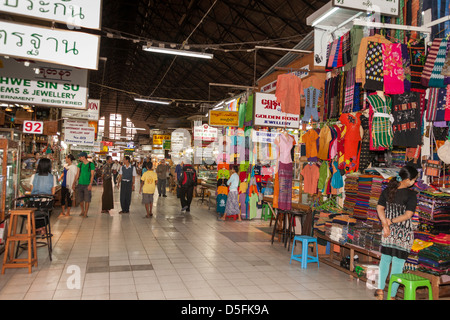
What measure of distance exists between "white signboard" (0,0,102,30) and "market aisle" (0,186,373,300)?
3.15 meters

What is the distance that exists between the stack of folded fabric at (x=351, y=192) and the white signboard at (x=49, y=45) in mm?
4213

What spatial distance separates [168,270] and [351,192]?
317cm

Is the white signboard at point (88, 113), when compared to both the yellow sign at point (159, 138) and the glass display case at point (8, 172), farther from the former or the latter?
the yellow sign at point (159, 138)

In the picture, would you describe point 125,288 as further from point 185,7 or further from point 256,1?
point 185,7

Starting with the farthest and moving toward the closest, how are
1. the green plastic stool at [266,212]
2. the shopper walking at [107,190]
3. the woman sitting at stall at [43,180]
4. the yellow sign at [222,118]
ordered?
the green plastic stool at [266,212] < the shopper walking at [107,190] < the yellow sign at [222,118] < the woman sitting at stall at [43,180]

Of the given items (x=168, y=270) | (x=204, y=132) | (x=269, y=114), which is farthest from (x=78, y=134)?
(x=168, y=270)

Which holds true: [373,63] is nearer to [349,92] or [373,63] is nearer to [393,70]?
[393,70]

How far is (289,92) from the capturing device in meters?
6.73

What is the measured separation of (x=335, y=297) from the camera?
441cm

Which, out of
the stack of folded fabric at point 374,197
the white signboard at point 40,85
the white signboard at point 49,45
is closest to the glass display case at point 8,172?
the white signboard at point 40,85

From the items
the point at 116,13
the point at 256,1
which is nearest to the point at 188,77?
the point at 116,13

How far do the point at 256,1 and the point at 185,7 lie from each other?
3.90 m

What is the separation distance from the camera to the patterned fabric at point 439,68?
14.0 feet

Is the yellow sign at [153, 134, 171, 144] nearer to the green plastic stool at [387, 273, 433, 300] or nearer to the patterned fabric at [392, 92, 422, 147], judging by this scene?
the patterned fabric at [392, 92, 422, 147]
